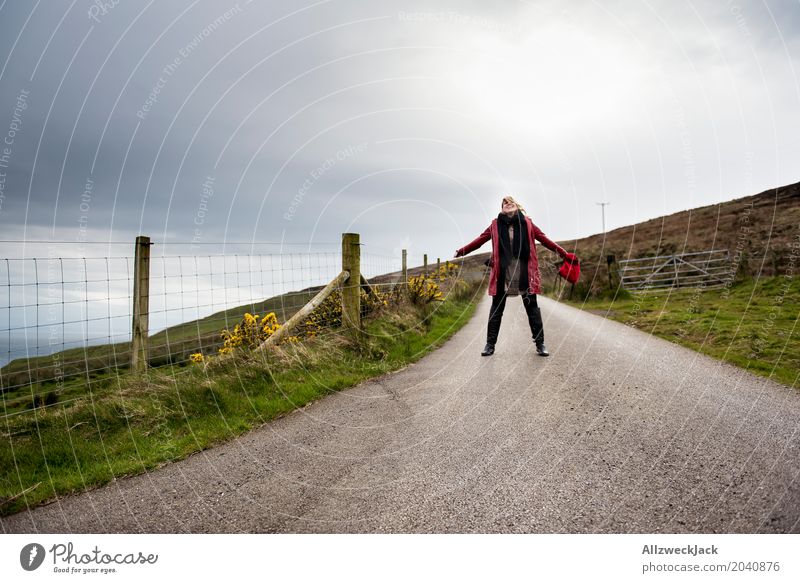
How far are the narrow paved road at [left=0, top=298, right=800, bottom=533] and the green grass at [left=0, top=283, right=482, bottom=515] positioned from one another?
254mm

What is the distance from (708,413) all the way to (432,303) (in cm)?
838

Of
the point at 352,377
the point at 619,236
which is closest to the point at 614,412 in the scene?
the point at 352,377

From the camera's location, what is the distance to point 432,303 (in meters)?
12.3

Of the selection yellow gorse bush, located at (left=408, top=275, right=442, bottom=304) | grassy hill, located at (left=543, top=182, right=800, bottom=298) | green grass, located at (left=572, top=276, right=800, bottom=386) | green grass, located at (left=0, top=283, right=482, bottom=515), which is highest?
grassy hill, located at (left=543, top=182, right=800, bottom=298)

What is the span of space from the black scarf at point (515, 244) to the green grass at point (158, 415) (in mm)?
2458

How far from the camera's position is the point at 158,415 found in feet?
15.5

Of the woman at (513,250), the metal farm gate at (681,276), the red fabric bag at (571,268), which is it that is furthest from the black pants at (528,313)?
the metal farm gate at (681,276)

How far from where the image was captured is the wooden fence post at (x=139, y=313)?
255 inches

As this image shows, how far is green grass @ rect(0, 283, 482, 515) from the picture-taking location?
372cm

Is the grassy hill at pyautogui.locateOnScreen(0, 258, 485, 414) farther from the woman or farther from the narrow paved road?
the narrow paved road

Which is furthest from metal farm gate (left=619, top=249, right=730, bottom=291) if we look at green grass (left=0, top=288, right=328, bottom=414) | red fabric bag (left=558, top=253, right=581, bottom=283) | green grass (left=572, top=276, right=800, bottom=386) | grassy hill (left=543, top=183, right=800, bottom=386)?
green grass (left=0, top=288, right=328, bottom=414)

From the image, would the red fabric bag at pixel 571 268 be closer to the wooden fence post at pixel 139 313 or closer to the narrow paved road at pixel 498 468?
the narrow paved road at pixel 498 468

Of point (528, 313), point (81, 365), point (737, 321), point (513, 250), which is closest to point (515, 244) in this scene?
point (513, 250)

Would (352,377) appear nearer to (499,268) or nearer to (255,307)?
(499,268)
